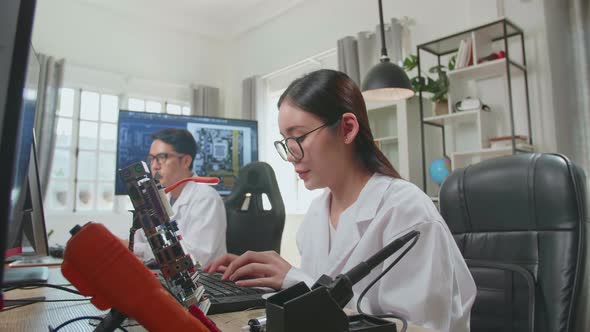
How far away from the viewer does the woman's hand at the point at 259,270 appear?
0.83 meters

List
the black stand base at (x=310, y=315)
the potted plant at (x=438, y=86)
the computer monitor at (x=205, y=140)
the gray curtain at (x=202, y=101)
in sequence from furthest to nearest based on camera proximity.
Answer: the gray curtain at (x=202, y=101) < the computer monitor at (x=205, y=140) < the potted plant at (x=438, y=86) < the black stand base at (x=310, y=315)

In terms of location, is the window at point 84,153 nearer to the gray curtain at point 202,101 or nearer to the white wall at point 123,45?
the white wall at point 123,45

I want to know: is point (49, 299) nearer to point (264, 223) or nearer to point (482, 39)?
point (264, 223)

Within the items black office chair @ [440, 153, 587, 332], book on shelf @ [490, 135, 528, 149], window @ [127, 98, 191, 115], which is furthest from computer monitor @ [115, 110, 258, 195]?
black office chair @ [440, 153, 587, 332]

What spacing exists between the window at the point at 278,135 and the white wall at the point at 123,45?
103 cm

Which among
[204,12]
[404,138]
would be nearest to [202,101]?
[204,12]

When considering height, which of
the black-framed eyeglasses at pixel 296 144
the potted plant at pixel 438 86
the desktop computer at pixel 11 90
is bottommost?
the desktop computer at pixel 11 90

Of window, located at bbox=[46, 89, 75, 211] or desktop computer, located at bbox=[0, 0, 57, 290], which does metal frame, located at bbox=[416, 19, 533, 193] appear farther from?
window, located at bbox=[46, 89, 75, 211]

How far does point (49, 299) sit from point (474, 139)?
2.95m

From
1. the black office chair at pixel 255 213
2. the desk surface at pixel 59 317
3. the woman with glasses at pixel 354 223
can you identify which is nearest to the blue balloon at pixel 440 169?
the black office chair at pixel 255 213

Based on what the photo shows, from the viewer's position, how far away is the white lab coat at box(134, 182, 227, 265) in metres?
1.88

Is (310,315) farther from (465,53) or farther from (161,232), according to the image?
(465,53)

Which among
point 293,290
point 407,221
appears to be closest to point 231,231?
point 407,221

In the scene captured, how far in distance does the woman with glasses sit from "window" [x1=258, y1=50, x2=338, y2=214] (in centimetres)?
318
